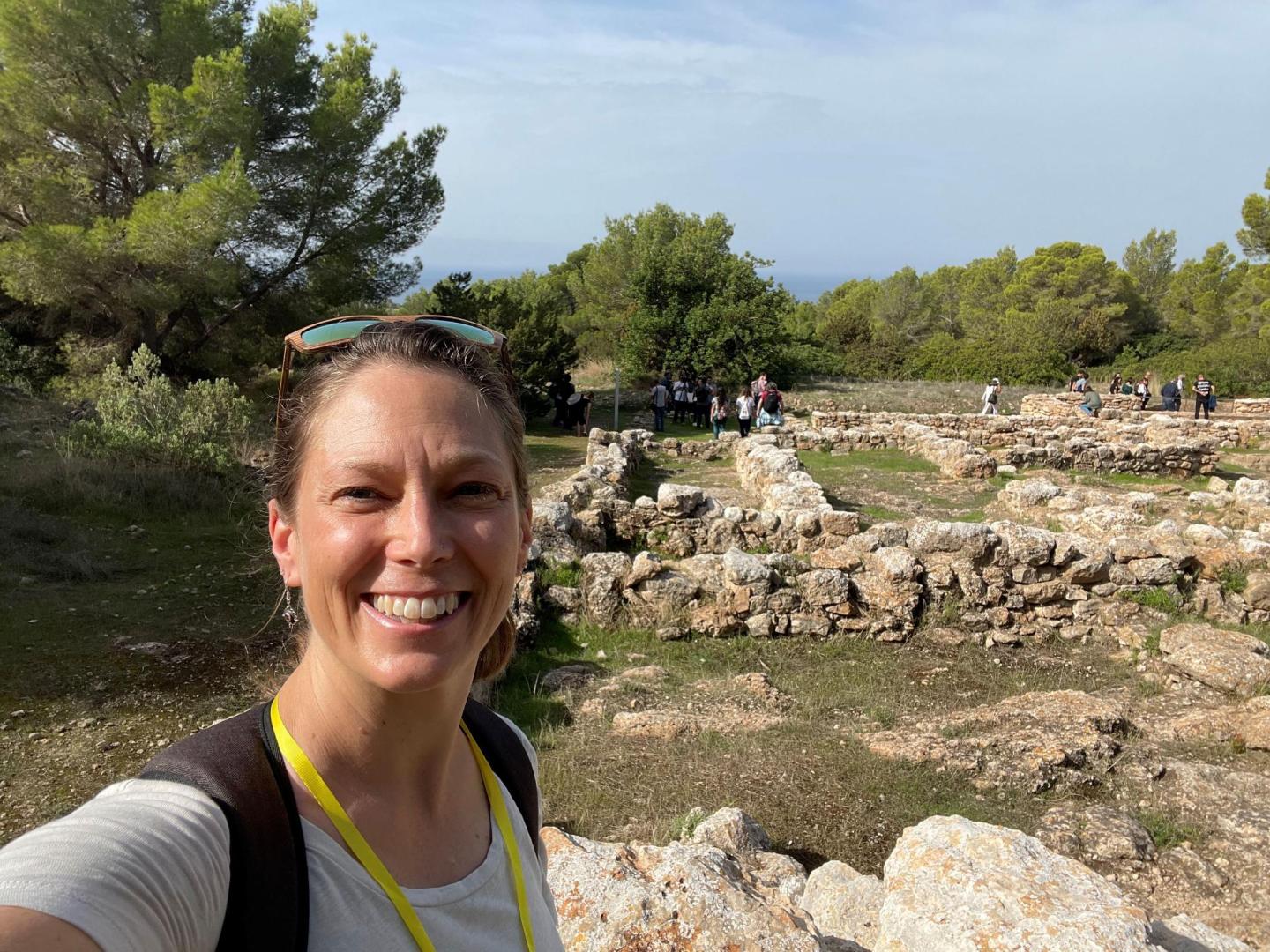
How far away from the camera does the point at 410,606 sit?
117cm

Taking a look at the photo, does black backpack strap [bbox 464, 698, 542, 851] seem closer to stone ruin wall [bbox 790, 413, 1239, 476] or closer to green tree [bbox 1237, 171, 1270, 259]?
stone ruin wall [bbox 790, 413, 1239, 476]

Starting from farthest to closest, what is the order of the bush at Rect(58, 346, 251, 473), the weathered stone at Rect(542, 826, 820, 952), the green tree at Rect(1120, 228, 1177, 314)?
the green tree at Rect(1120, 228, 1177, 314), the bush at Rect(58, 346, 251, 473), the weathered stone at Rect(542, 826, 820, 952)

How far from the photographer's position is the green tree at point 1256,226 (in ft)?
103

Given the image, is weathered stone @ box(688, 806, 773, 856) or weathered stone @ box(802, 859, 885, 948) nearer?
weathered stone @ box(802, 859, 885, 948)

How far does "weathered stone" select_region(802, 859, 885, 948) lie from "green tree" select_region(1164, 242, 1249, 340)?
4360cm

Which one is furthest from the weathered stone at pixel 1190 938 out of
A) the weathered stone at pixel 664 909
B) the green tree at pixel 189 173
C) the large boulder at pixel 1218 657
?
the green tree at pixel 189 173

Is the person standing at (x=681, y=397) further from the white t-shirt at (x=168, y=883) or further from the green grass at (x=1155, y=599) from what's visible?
the white t-shirt at (x=168, y=883)

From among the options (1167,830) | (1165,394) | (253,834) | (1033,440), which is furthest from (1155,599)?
(1165,394)

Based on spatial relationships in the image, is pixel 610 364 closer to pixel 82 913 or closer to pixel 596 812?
pixel 596 812

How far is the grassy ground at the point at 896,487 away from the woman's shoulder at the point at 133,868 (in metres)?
10.8

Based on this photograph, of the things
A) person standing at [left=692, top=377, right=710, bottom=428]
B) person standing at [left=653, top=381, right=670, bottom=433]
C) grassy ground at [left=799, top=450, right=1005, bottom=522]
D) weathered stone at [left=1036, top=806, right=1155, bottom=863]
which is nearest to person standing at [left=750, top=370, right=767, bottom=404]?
person standing at [left=692, top=377, right=710, bottom=428]

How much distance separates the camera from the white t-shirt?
0.79 m

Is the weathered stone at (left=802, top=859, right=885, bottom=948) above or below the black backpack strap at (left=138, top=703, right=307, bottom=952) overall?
below

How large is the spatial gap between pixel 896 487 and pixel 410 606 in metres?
13.2
